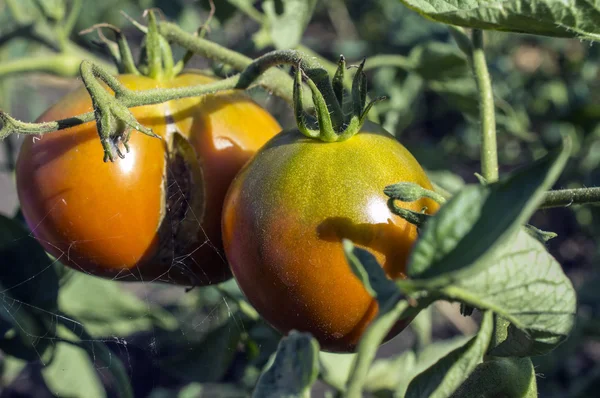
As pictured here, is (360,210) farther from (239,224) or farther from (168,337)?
(168,337)

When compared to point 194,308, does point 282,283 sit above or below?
above

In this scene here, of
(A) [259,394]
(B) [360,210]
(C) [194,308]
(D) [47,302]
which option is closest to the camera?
(A) [259,394]

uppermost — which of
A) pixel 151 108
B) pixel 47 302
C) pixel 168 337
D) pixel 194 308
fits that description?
pixel 151 108

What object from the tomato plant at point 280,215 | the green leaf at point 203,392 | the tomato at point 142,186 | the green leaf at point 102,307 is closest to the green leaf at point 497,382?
the tomato plant at point 280,215

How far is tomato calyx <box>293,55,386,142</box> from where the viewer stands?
55 cm

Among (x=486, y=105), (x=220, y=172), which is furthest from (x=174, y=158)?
(x=486, y=105)

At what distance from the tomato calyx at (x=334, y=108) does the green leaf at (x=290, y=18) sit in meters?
0.41

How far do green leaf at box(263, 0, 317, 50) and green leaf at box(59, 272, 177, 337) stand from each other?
427mm

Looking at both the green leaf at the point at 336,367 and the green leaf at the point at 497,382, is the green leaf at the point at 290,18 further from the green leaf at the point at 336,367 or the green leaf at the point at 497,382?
the green leaf at the point at 497,382

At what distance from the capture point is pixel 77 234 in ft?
2.11

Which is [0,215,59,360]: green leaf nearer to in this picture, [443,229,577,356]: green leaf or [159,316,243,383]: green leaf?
[159,316,243,383]: green leaf

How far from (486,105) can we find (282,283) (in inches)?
11.8

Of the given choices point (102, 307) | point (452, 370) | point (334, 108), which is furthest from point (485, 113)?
point (102, 307)

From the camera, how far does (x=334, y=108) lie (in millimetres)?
588
